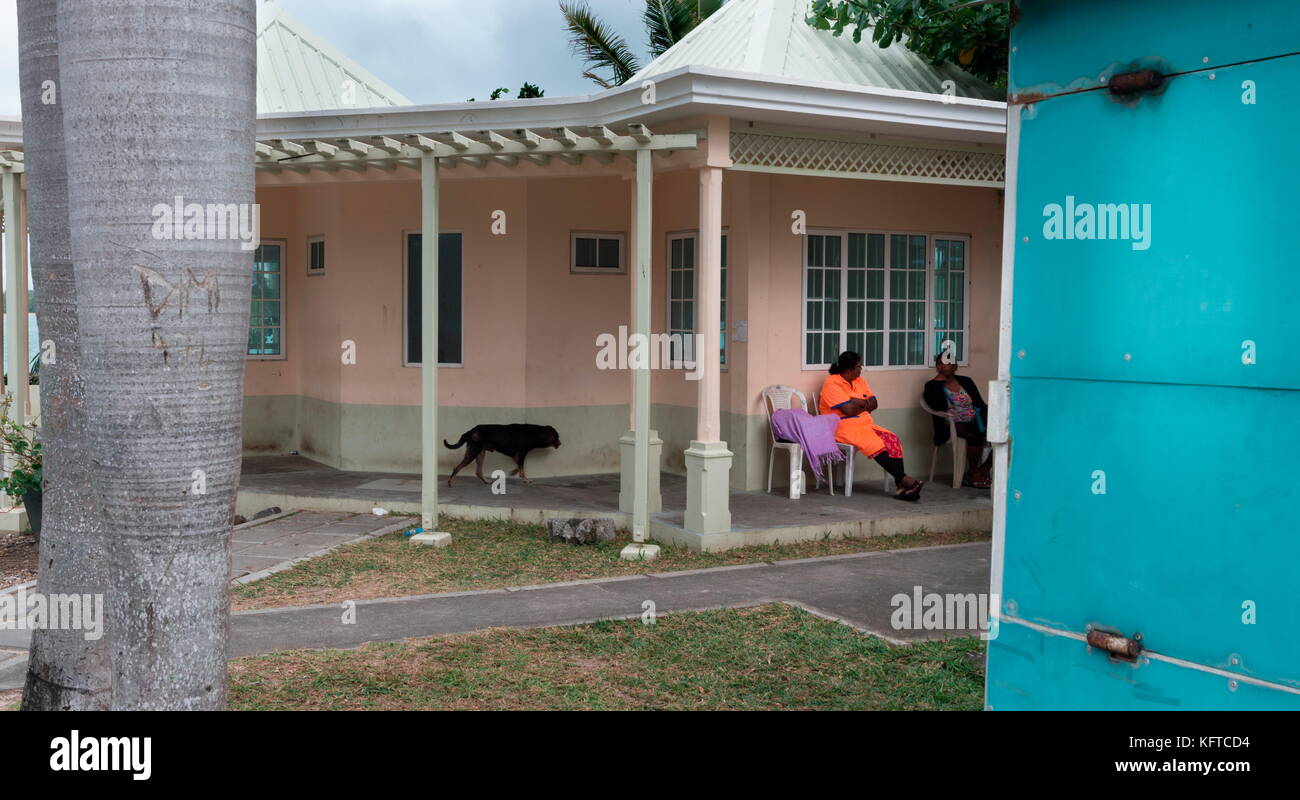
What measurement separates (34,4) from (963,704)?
15.4 feet

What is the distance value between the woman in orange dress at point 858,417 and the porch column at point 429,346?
11.9 feet

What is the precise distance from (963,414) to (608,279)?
376 centimetres

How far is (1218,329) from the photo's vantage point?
3.10 meters

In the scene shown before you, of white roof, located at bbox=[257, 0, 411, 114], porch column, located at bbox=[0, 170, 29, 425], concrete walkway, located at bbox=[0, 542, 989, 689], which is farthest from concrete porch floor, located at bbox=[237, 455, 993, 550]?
white roof, located at bbox=[257, 0, 411, 114]

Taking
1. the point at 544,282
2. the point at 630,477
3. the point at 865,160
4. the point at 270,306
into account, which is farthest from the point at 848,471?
the point at 270,306

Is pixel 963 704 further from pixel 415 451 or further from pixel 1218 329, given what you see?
pixel 415 451

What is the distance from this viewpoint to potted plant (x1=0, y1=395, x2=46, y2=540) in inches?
346

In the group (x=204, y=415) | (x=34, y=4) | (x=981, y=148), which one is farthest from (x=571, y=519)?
(x=204, y=415)

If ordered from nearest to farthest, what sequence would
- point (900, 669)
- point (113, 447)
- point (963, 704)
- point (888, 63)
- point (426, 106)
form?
point (113, 447), point (963, 704), point (900, 669), point (426, 106), point (888, 63)

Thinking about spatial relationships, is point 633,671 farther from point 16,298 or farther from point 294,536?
point 16,298

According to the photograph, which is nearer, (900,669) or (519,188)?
(900,669)

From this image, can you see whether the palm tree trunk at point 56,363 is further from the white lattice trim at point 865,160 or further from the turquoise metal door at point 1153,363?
the white lattice trim at point 865,160

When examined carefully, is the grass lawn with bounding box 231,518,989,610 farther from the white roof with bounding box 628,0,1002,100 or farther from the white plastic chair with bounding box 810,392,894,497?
the white roof with bounding box 628,0,1002,100

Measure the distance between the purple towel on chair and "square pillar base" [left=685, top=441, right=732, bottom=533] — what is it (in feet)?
5.45
